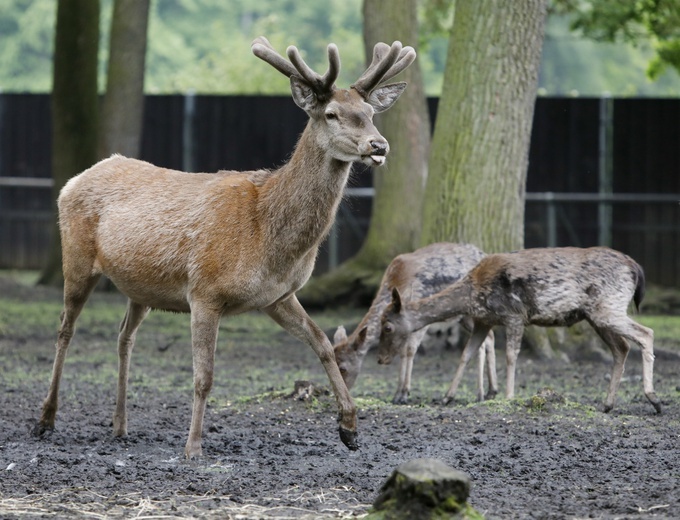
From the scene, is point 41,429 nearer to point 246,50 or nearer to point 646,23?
point 646,23

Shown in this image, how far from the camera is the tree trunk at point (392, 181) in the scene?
16141mm

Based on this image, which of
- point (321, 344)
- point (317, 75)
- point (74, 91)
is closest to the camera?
point (317, 75)

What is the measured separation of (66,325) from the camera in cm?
820

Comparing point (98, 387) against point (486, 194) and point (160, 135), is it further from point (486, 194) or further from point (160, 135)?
point (160, 135)

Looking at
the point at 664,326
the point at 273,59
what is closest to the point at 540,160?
the point at 664,326

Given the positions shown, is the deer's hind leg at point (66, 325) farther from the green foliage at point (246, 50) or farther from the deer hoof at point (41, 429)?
the green foliage at point (246, 50)

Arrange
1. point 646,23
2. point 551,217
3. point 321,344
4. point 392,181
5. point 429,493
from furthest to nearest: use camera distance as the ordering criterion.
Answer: point 551,217, point 646,23, point 392,181, point 321,344, point 429,493

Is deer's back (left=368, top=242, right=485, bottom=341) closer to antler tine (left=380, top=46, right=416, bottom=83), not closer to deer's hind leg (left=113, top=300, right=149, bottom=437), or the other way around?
deer's hind leg (left=113, top=300, right=149, bottom=437)

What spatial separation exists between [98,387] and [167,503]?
4380 mm

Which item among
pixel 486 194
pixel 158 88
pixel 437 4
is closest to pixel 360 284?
pixel 486 194

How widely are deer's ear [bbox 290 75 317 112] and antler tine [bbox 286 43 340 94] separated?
0.12ft

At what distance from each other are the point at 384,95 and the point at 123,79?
37.1 feet

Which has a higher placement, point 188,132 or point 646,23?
point 646,23

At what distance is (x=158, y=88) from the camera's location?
45.6 metres
